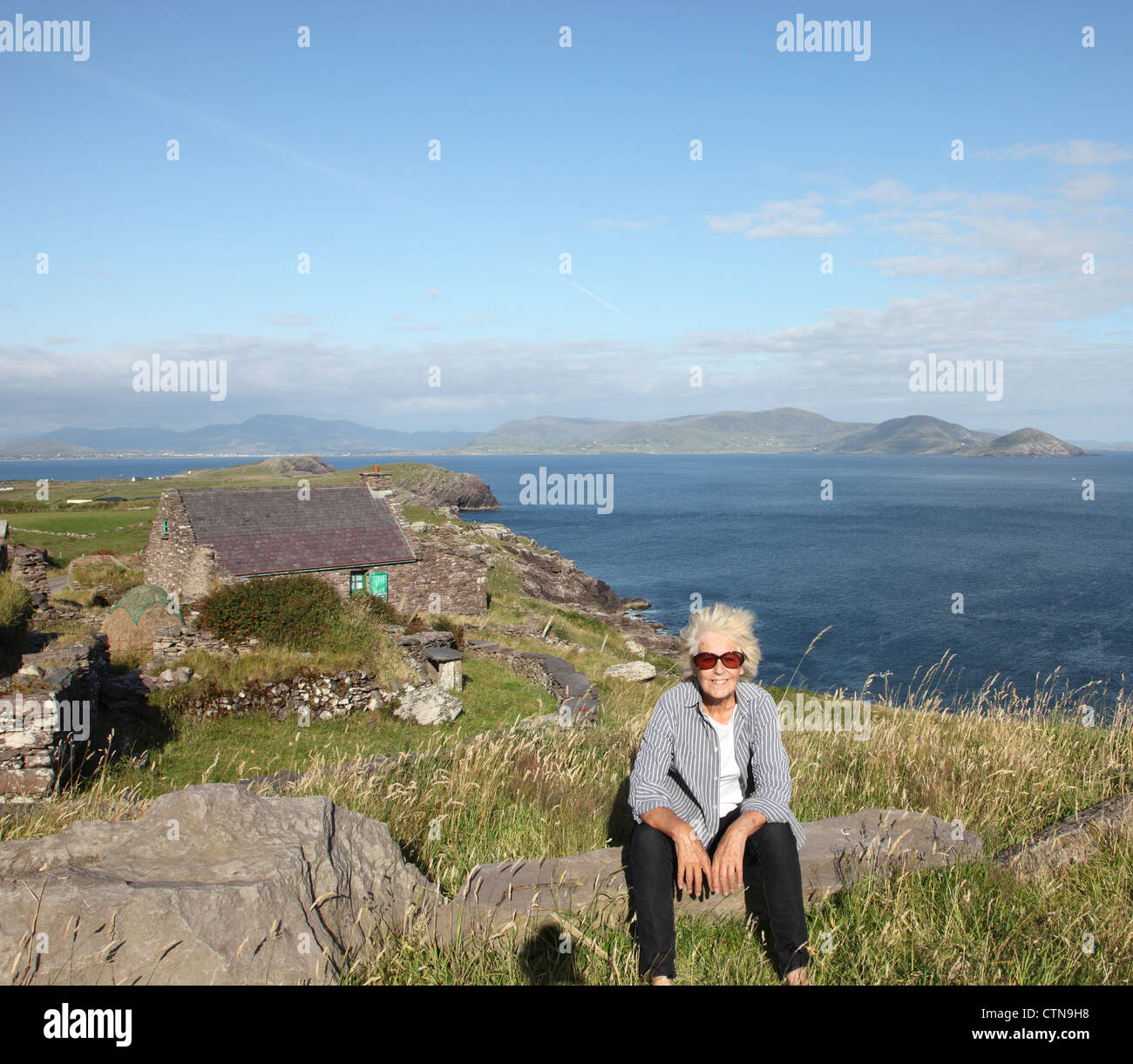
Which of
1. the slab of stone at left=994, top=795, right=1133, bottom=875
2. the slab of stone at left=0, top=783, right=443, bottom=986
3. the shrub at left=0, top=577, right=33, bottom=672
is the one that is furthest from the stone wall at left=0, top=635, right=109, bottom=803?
the slab of stone at left=994, top=795, right=1133, bottom=875

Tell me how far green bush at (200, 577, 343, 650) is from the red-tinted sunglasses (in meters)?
14.4

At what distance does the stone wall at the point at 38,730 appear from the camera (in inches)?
376

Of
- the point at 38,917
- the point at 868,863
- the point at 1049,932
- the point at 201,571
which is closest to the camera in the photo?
the point at 38,917

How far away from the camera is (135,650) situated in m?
17.8

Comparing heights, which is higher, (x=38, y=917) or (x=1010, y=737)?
(x=38, y=917)

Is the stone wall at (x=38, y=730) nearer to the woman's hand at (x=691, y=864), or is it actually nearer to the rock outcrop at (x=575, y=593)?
the woman's hand at (x=691, y=864)

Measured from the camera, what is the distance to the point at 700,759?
4.75 meters

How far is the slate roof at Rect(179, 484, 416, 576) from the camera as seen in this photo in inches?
1008

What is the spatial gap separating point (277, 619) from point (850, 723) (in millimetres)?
13654

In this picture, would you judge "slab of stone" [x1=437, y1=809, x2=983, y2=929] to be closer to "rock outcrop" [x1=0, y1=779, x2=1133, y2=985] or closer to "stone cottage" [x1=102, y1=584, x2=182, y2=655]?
"rock outcrop" [x1=0, y1=779, x2=1133, y2=985]

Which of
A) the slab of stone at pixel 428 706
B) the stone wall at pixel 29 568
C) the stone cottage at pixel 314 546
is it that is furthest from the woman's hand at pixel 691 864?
the stone wall at pixel 29 568

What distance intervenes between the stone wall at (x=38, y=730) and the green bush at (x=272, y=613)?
19.4ft
